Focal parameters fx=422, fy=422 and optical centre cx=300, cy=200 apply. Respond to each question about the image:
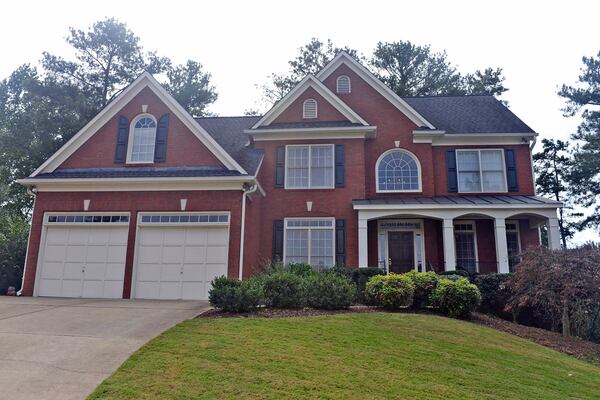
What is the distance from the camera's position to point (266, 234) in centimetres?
1658

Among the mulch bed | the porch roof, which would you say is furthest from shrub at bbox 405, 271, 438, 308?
the porch roof

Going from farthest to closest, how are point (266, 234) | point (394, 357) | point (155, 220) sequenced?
point (266, 234) → point (155, 220) → point (394, 357)

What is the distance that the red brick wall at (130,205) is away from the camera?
45.4 ft

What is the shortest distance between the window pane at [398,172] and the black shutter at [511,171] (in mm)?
3776

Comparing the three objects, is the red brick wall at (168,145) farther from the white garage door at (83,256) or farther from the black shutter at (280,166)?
the black shutter at (280,166)

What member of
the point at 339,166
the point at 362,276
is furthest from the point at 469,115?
the point at 362,276

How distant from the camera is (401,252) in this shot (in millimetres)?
16906

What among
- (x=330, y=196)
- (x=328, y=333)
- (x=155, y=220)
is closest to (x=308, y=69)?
(x=330, y=196)

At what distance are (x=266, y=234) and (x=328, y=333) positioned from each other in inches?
350

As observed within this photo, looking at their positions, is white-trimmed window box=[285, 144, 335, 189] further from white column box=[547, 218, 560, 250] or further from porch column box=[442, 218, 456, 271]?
white column box=[547, 218, 560, 250]

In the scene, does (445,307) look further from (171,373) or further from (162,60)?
(162,60)

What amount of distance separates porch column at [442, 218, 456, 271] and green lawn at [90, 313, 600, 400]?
5.83 metres

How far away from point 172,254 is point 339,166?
718 centimetres

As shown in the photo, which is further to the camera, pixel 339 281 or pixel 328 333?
pixel 339 281
